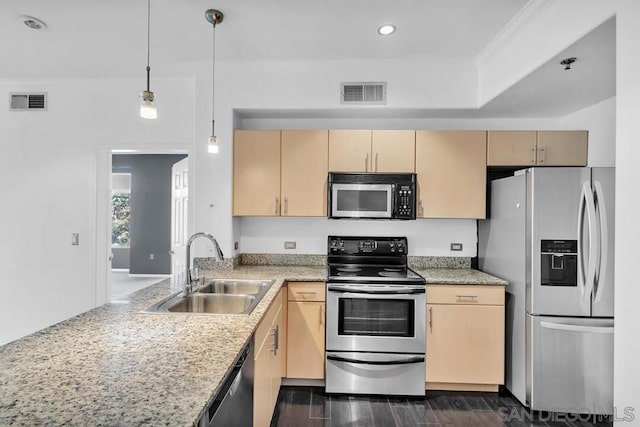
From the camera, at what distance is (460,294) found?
265 cm

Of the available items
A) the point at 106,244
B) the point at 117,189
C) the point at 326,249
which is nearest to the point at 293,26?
the point at 326,249

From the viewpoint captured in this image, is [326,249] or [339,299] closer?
[339,299]

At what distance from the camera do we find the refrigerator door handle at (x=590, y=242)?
88.3 inches

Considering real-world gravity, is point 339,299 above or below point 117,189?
below

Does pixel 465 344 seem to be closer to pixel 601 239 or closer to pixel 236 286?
pixel 601 239

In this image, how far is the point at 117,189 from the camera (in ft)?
25.7

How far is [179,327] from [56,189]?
2714 millimetres

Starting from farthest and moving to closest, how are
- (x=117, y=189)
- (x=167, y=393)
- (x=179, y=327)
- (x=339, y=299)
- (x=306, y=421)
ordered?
(x=117, y=189)
(x=339, y=299)
(x=306, y=421)
(x=179, y=327)
(x=167, y=393)

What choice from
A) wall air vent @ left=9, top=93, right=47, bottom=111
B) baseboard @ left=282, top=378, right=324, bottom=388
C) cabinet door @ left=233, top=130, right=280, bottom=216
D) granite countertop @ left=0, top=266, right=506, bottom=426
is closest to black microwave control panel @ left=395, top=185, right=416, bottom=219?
cabinet door @ left=233, top=130, right=280, bottom=216

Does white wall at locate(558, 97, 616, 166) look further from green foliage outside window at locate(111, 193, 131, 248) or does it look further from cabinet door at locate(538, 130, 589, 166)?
green foliage outside window at locate(111, 193, 131, 248)

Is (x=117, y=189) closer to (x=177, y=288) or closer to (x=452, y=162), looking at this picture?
(x=177, y=288)

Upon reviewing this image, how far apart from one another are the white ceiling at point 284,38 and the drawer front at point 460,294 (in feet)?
4.95

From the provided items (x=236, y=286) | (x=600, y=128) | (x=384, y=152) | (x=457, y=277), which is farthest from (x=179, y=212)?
(x=600, y=128)

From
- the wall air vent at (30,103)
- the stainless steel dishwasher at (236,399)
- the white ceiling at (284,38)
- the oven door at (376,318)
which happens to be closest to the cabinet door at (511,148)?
the white ceiling at (284,38)
